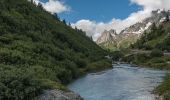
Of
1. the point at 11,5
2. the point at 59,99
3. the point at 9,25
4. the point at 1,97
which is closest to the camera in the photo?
the point at 1,97

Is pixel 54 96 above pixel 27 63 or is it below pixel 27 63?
below

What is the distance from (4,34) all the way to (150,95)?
60.9m

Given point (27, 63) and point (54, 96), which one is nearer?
point (54, 96)

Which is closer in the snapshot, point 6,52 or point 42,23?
point 6,52

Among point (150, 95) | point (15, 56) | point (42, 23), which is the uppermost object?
point (42, 23)

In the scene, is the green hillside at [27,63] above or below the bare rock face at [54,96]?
above

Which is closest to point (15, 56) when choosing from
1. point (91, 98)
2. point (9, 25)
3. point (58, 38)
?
point (91, 98)

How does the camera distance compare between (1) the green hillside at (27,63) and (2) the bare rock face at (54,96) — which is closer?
(1) the green hillside at (27,63)

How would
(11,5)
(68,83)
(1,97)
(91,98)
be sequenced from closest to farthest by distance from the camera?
(1,97) → (91,98) → (68,83) → (11,5)

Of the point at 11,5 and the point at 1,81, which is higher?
the point at 11,5

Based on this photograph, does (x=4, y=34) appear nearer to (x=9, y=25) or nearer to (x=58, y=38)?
(x=9, y=25)

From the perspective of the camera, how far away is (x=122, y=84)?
100m

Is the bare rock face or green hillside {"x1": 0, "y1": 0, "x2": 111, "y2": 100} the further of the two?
the bare rock face

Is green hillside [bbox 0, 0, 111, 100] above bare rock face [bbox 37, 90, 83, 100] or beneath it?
above
